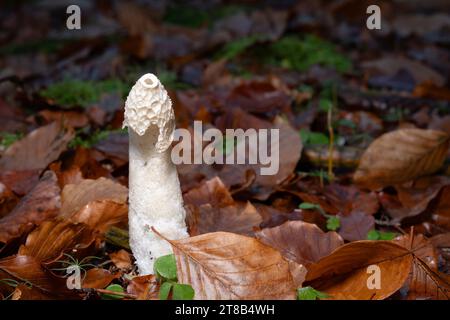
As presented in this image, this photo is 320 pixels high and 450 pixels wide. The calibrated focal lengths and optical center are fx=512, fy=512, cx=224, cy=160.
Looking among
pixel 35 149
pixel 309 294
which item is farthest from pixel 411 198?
pixel 35 149

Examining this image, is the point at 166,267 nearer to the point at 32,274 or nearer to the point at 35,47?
the point at 32,274

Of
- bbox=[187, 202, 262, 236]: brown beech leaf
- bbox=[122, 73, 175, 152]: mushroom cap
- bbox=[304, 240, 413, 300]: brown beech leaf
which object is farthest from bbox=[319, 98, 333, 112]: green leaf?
bbox=[122, 73, 175, 152]: mushroom cap

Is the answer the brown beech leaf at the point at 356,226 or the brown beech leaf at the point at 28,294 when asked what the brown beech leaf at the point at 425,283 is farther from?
the brown beech leaf at the point at 28,294

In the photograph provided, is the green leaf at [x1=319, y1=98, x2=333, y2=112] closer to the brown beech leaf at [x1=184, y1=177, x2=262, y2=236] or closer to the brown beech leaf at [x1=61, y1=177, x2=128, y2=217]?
the brown beech leaf at [x1=184, y1=177, x2=262, y2=236]

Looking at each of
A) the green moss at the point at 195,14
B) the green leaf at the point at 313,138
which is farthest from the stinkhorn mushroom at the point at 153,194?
the green moss at the point at 195,14

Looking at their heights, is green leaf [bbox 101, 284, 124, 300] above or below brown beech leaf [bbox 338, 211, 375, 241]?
below
